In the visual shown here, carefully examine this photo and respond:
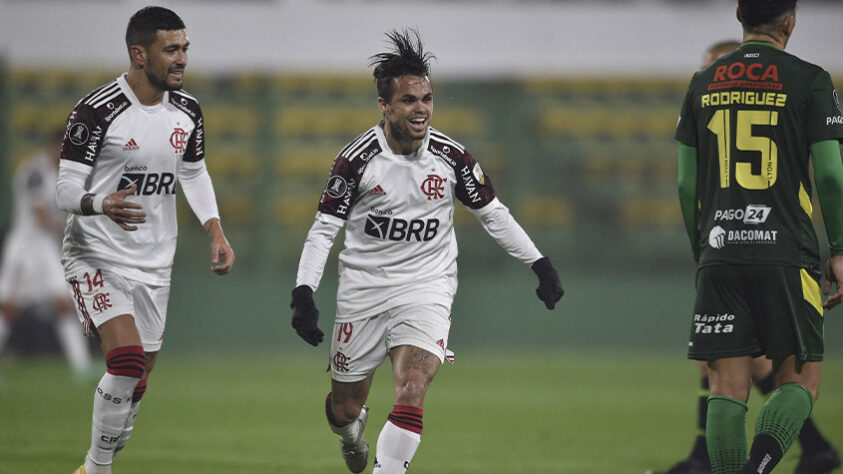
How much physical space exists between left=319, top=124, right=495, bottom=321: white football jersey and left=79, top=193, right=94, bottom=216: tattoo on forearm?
109cm

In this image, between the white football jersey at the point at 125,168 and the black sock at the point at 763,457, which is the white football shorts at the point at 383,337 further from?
the black sock at the point at 763,457

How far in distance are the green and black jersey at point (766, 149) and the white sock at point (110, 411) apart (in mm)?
2842

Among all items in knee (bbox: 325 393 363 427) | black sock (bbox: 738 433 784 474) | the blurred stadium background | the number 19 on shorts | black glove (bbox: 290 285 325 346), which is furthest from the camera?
the blurred stadium background

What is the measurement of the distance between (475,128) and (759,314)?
12515 millimetres

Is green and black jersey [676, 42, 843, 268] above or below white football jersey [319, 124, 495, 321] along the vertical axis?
above

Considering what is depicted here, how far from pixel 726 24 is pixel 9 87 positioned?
34.9 ft

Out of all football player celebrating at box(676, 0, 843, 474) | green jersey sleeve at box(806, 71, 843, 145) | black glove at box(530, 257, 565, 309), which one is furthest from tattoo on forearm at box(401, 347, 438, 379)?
green jersey sleeve at box(806, 71, 843, 145)

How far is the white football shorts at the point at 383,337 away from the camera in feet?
18.2

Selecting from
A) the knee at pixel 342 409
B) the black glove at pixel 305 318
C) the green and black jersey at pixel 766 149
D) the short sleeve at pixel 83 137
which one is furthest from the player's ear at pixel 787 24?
the short sleeve at pixel 83 137

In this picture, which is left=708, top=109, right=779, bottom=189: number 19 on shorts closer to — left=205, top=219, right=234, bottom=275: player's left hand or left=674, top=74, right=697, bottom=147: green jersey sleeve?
left=674, top=74, right=697, bottom=147: green jersey sleeve

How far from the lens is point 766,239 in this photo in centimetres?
470

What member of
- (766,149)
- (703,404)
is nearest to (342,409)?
(703,404)

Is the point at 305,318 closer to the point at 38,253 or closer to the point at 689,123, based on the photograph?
the point at 689,123

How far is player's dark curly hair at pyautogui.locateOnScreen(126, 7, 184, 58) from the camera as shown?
19.0ft
